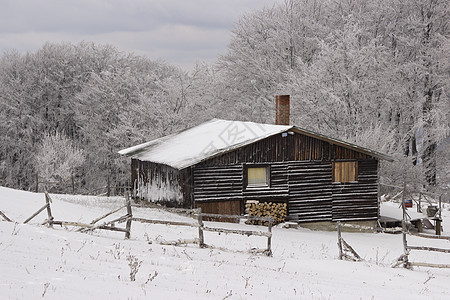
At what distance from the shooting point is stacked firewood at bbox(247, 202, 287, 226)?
74.0ft

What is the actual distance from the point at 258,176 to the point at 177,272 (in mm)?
13765

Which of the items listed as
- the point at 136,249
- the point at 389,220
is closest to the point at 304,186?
the point at 389,220

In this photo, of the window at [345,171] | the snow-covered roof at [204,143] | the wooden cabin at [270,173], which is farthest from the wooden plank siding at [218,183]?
the window at [345,171]

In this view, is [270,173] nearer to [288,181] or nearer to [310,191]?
[288,181]

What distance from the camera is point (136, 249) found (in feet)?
39.6

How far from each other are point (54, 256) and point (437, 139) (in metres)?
A: 32.5

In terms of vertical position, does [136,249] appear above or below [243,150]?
below

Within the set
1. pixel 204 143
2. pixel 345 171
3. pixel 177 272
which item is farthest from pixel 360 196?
pixel 177 272

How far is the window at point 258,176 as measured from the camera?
23.0 meters

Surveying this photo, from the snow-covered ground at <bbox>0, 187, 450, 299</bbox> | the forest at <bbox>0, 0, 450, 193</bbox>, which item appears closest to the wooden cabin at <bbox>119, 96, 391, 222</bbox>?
the snow-covered ground at <bbox>0, 187, 450, 299</bbox>

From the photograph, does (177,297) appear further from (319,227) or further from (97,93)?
(97,93)

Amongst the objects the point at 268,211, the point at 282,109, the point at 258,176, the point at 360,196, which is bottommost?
the point at 268,211

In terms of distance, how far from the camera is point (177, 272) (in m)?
9.70

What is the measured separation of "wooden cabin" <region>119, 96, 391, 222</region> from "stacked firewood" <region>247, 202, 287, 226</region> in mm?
327
